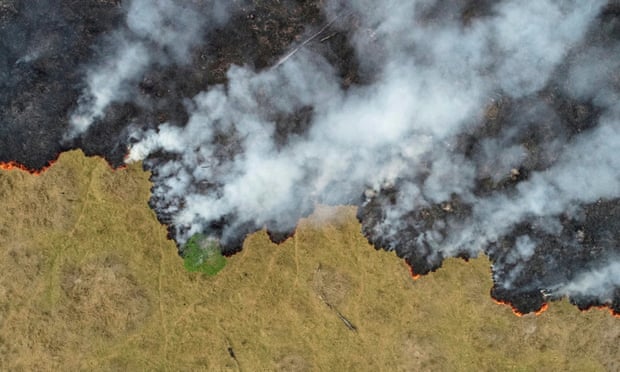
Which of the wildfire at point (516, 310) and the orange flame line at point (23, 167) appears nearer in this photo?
the orange flame line at point (23, 167)

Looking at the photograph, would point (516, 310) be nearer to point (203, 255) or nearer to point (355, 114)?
point (355, 114)

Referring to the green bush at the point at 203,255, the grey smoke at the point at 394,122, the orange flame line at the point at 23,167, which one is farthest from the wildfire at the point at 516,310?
the orange flame line at the point at 23,167

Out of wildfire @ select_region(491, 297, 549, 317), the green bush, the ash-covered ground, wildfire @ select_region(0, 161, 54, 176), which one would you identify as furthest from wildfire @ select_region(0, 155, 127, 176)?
wildfire @ select_region(491, 297, 549, 317)

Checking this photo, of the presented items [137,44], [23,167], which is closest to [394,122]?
[137,44]

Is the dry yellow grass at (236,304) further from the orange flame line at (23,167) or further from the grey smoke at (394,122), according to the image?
the grey smoke at (394,122)

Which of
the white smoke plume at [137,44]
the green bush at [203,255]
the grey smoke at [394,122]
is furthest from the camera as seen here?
the green bush at [203,255]

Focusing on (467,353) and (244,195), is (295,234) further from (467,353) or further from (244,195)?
(467,353)
